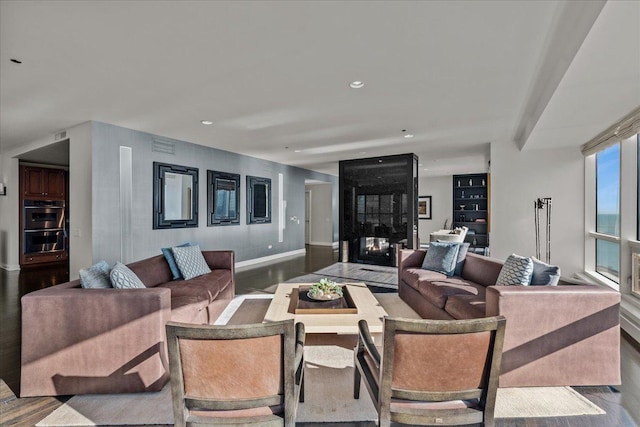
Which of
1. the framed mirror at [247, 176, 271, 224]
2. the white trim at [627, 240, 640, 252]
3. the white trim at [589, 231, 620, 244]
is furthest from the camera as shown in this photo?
the framed mirror at [247, 176, 271, 224]

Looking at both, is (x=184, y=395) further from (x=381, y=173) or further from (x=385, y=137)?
(x=381, y=173)

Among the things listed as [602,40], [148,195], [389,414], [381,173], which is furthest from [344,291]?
[381,173]

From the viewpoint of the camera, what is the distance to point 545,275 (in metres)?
2.62

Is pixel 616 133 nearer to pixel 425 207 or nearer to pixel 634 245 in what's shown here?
pixel 634 245

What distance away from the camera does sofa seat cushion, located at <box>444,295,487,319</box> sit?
9.00ft

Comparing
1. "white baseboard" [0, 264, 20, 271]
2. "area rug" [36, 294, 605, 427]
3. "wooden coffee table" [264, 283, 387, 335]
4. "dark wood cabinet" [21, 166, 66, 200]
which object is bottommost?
"area rug" [36, 294, 605, 427]

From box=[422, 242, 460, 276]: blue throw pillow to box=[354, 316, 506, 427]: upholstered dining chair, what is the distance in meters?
2.89

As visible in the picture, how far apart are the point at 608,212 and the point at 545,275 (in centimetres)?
346

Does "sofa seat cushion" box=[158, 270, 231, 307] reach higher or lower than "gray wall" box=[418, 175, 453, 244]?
lower

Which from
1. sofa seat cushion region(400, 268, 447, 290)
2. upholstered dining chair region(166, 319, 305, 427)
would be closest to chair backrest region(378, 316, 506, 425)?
upholstered dining chair region(166, 319, 305, 427)

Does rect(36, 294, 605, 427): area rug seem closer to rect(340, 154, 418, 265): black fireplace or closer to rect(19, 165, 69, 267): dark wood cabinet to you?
rect(340, 154, 418, 265): black fireplace

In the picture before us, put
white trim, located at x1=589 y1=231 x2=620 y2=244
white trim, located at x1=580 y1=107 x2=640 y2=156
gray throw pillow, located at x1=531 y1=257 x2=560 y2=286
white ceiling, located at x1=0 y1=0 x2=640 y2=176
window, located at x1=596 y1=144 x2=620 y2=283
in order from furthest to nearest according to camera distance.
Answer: window, located at x1=596 y1=144 x2=620 y2=283 < white trim, located at x1=589 y1=231 x2=620 y2=244 < white trim, located at x1=580 y1=107 x2=640 y2=156 < gray throw pillow, located at x1=531 y1=257 x2=560 y2=286 < white ceiling, located at x1=0 y1=0 x2=640 y2=176

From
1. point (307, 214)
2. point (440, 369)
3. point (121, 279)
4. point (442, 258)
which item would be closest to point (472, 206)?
point (307, 214)

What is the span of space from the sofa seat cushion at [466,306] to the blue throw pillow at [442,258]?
41.2 inches
